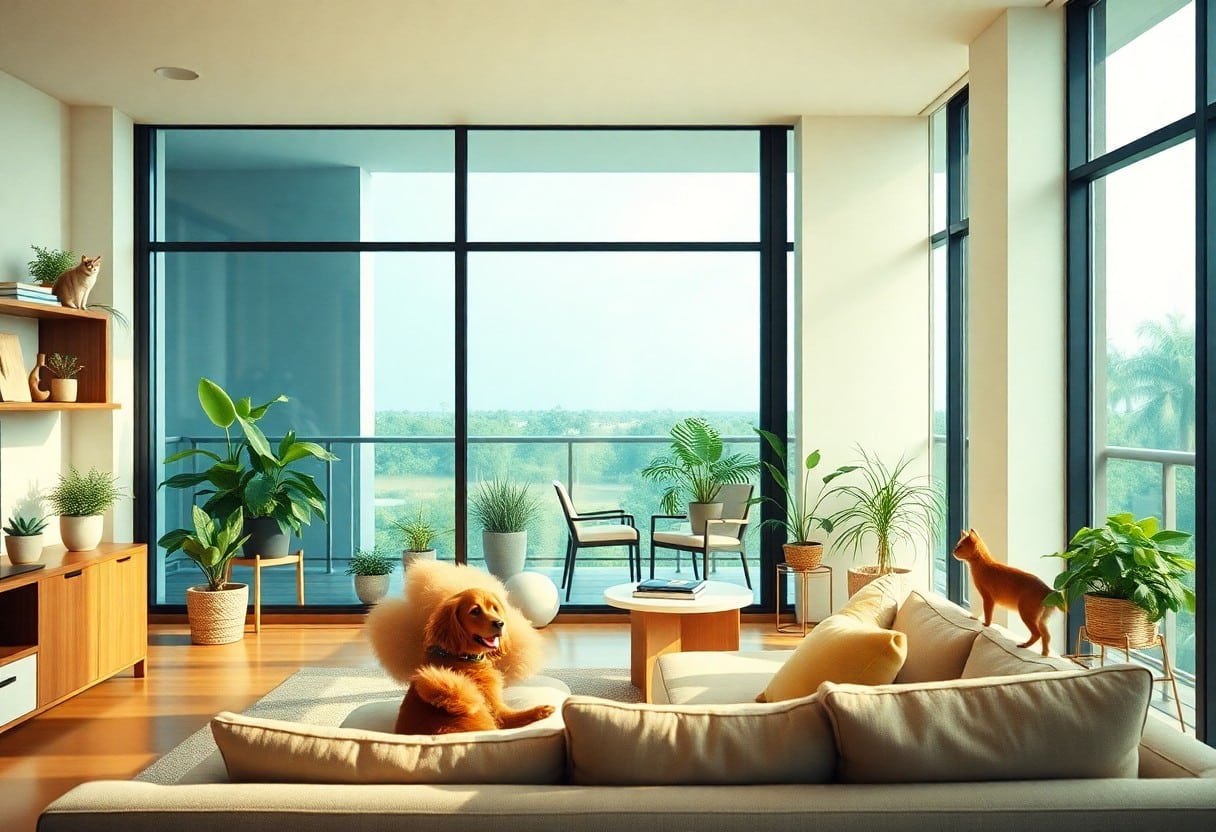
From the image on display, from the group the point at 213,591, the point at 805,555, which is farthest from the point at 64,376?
the point at 805,555

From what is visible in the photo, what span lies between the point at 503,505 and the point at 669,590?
197 centimetres

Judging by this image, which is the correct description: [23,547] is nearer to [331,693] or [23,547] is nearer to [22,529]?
[22,529]

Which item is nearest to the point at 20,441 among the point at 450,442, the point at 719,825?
the point at 450,442

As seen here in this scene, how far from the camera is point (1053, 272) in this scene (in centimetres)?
424

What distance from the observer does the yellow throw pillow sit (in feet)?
8.02

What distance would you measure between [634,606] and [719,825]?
269cm

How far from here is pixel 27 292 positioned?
15.5ft

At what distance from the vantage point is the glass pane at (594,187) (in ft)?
20.2

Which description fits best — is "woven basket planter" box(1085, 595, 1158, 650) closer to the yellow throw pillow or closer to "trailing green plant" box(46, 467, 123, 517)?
the yellow throw pillow

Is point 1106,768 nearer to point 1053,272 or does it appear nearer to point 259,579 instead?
point 1053,272

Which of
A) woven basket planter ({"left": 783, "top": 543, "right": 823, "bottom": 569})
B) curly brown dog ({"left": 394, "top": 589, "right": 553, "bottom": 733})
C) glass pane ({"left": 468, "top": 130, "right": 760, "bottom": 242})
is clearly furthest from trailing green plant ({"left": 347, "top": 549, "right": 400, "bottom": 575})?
curly brown dog ({"left": 394, "top": 589, "right": 553, "bottom": 733})

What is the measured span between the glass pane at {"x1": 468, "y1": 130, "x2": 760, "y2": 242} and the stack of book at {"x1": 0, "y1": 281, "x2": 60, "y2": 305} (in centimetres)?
231

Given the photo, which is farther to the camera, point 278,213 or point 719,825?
point 278,213

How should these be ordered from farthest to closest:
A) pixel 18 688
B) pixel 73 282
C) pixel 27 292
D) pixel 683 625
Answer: pixel 73 282
pixel 27 292
pixel 683 625
pixel 18 688
